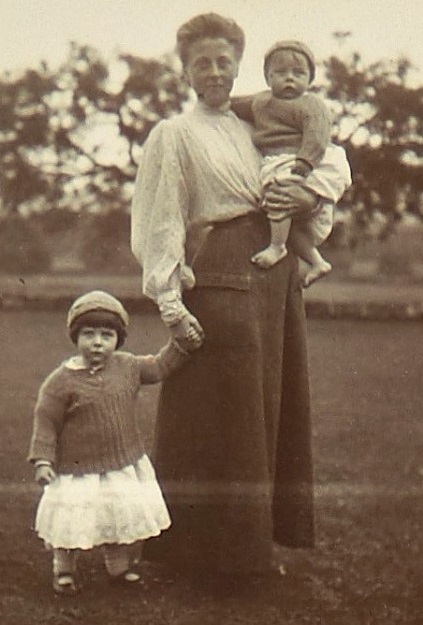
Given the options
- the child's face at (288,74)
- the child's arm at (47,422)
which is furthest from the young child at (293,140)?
the child's arm at (47,422)

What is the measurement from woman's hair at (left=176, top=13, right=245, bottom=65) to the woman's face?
0.01m

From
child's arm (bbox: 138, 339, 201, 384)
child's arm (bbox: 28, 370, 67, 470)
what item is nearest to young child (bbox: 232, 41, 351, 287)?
child's arm (bbox: 138, 339, 201, 384)

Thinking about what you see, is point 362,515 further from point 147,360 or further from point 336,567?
point 147,360

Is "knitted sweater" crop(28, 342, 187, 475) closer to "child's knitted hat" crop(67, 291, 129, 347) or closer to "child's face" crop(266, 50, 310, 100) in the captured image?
"child's knitted hat" crop(67, 291, 129, 347)

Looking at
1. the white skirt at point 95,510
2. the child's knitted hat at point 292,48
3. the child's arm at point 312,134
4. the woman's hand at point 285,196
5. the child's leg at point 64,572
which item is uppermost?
the child's knitted hat at point 292,48

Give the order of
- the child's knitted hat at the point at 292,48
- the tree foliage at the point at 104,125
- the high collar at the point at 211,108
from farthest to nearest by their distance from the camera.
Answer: the tree foliage at the point at 104,125 < the high collar at the point at 211,108 < the child's knitted hat at the point at 292,48

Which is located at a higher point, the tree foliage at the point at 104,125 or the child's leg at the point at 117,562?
the tree foliage at the point at 104,125

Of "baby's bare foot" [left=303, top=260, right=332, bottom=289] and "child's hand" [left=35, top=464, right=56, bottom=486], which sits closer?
"child's hand" [left=35, top=464, right=56, bottom=486]

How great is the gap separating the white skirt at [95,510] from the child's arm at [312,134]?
2.50 feet

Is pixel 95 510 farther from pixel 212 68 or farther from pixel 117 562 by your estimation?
pixel 212 68

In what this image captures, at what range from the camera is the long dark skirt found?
6.81 ft

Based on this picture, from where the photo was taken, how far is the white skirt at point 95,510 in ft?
6.56

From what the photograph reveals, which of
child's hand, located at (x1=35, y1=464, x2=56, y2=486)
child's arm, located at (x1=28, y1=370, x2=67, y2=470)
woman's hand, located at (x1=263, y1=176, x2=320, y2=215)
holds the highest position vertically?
woman's hand, located at (x1=263, y1=176, x2=320, y2=215)

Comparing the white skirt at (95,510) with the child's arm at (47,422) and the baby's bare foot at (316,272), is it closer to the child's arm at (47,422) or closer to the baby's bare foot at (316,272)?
the child's arm at (47,422)
